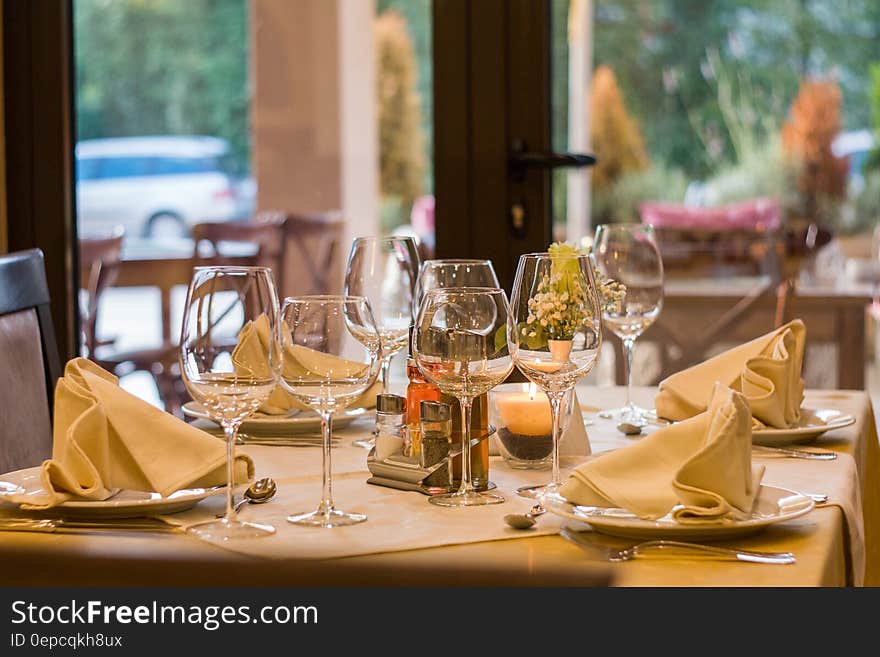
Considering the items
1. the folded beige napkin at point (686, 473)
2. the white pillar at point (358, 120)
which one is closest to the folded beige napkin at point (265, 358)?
the folded beige napkin at point (686, 473)

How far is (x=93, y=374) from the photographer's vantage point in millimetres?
1200

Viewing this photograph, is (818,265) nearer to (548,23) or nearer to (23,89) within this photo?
(548,23)

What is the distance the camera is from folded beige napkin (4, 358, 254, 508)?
1.08 meters

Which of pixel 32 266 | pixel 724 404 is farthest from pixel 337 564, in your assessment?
pixel 32 266

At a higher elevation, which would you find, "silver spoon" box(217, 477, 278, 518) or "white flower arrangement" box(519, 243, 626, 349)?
"white flower arrangement" box(519, 243, 626, 349)

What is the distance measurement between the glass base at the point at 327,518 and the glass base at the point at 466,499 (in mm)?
84

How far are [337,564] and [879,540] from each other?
127cm

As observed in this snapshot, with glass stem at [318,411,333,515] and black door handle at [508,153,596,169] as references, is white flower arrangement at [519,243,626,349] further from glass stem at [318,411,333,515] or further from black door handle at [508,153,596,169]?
black door handle at [508,153,596,169]

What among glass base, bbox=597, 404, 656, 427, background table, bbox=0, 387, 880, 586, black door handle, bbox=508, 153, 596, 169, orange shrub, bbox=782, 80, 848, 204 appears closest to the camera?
background table, bbox=0, 387, 880, 586

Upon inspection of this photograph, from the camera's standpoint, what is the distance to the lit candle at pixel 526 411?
129cm

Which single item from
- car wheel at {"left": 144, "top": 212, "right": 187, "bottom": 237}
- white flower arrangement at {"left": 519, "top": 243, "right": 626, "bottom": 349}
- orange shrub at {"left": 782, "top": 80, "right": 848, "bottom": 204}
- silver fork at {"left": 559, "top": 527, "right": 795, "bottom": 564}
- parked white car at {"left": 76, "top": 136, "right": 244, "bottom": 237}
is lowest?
silver fork at {"left": 559, "top": 527, "right": 795, "bottom": 564}

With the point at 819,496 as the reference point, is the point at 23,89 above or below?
above

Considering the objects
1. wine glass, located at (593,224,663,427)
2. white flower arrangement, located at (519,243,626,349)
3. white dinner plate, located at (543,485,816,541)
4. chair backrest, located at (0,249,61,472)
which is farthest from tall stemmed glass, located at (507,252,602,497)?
chair backrest, located at (0,249,61,472)

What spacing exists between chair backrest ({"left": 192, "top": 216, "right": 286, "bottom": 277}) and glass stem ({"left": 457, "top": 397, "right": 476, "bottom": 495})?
184 cm
